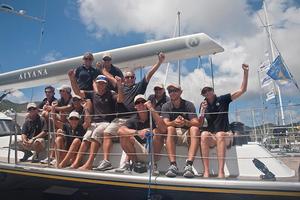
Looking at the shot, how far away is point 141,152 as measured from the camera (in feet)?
16.4

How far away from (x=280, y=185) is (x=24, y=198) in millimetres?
3795

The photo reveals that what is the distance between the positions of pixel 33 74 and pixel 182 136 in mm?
4084

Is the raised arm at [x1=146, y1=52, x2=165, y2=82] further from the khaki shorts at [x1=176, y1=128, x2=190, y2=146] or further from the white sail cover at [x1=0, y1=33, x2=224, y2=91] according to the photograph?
the khaki shorts at [x1=176, y1=128, x2=190, y2=146]

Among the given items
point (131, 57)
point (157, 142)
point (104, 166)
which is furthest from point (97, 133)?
point (131, 57)

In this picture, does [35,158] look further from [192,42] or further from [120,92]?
[192,42]

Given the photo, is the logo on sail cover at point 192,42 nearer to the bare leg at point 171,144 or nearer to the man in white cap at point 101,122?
the man in white cap at point 101,122

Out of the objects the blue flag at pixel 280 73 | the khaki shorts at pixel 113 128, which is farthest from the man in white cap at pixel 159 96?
the blue flag at pixel 280 73

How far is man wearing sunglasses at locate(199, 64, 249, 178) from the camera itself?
4570 millimetres

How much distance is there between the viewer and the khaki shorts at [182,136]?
4.83 m

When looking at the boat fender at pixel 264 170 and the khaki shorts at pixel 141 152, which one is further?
the khaki shorts at pixel 141 152

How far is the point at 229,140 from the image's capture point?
4.87 metres

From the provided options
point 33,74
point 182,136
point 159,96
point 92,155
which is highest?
point 33,74

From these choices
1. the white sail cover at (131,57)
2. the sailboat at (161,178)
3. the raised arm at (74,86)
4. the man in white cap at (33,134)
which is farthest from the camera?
the raised arm at (74,86)

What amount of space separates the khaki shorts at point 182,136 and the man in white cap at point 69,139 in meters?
1.57
